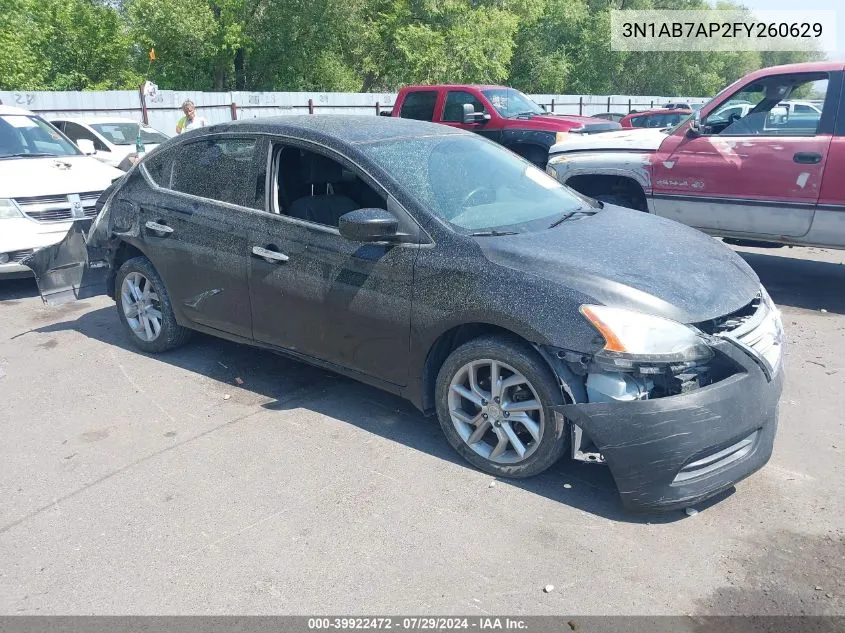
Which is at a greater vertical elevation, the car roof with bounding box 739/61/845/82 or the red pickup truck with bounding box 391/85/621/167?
the car roof with bounding box 739/61/845/82

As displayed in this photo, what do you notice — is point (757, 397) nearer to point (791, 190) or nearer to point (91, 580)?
point (91, 580)

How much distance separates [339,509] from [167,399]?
74.0 inches

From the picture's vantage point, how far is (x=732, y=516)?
348 cm

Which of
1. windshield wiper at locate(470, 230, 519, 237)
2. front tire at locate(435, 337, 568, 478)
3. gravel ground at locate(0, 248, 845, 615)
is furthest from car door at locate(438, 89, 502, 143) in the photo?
front tire at locate(435, 337, 568, 478)

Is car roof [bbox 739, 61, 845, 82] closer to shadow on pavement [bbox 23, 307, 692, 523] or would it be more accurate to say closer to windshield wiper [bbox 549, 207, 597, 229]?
windshield wiper [bbox 549, 207, 597, 229]

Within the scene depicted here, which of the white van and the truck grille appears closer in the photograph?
the white van

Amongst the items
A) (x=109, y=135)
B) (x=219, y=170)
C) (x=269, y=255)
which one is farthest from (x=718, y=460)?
(x=109, y=135)

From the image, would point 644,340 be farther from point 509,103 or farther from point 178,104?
point 178,104

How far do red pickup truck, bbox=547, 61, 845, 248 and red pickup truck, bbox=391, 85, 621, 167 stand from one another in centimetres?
445

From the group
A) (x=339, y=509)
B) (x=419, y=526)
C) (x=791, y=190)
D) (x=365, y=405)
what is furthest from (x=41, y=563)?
(x=791, y=190)

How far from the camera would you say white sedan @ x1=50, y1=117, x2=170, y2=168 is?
40.5 feet

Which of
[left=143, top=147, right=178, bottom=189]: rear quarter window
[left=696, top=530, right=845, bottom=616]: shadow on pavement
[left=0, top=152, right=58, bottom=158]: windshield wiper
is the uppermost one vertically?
[left=143, top=147, right=178, bottom=189]: rear quarter window

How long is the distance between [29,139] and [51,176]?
1.26 meters

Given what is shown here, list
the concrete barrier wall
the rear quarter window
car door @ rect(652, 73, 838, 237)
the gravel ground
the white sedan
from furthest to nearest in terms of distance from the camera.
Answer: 1. the concrete barrier wall
2. the white sedan
3. car door @ rect(652, 73, 838, 237)
4. the rear quarter window
5. the gravel ground
